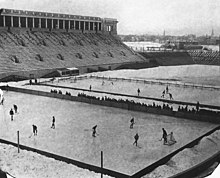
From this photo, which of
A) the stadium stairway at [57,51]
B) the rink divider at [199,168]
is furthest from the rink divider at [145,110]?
the stadium stairway at [57,51]

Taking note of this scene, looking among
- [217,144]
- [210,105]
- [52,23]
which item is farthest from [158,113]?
[52,23]

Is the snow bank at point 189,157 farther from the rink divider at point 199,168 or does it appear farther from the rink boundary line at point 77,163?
the rink boundary line at point 77,163

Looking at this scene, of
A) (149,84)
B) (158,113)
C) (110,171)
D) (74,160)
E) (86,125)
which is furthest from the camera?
(149,84)

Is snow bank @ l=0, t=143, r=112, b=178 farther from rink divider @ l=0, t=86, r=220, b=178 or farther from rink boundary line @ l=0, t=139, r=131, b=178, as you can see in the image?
rink divider @ l=0, t=86, r=220, b=178

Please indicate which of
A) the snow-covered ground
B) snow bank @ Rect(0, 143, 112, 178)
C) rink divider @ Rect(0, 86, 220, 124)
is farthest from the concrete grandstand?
snow bank @ Rect(0, 143, 112, 178)

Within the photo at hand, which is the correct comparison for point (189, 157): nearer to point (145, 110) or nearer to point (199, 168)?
point (199, 168)

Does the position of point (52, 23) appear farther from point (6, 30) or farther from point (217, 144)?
point (217, 144)
